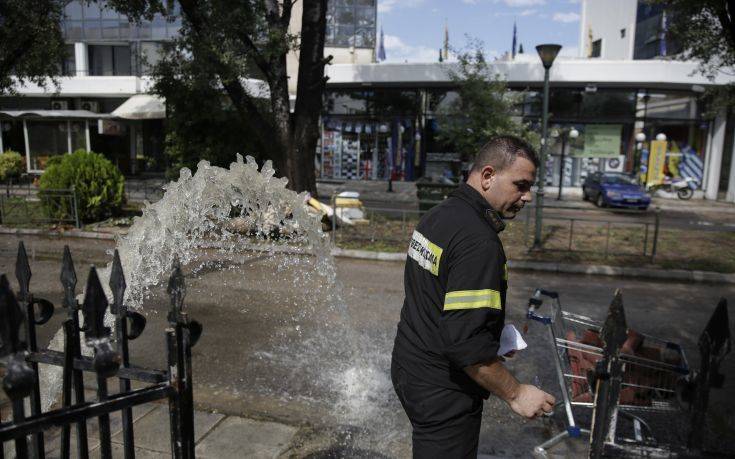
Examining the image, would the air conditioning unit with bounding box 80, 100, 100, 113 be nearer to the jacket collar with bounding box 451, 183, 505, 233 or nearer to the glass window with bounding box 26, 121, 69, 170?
the glass window with bounding box 26, 121, 69, 170

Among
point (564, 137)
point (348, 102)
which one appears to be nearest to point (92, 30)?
→ point (348, 102)

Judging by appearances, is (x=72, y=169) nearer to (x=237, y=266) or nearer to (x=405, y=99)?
(x=237, y=266)

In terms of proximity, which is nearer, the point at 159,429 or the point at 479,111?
the point at 159,429

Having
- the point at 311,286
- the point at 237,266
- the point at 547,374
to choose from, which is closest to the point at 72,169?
the point at 237,266

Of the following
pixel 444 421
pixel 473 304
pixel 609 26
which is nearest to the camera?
pixel 473 304

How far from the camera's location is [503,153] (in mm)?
2529

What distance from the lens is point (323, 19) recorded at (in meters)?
13.0

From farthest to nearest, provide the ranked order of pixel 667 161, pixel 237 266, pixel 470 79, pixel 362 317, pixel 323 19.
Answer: pixel 667 161, pixel 470 79, pixel 323 19, pixel 237 266, pixel 362 317

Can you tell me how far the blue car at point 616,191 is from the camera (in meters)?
21.0

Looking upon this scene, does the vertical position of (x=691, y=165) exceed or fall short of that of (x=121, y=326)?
it exceeds it

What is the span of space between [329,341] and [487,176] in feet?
13.9

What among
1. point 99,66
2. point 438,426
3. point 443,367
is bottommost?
point 438,426

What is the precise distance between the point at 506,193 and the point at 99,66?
36.7 meters

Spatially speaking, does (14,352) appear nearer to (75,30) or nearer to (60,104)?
(60,104)
